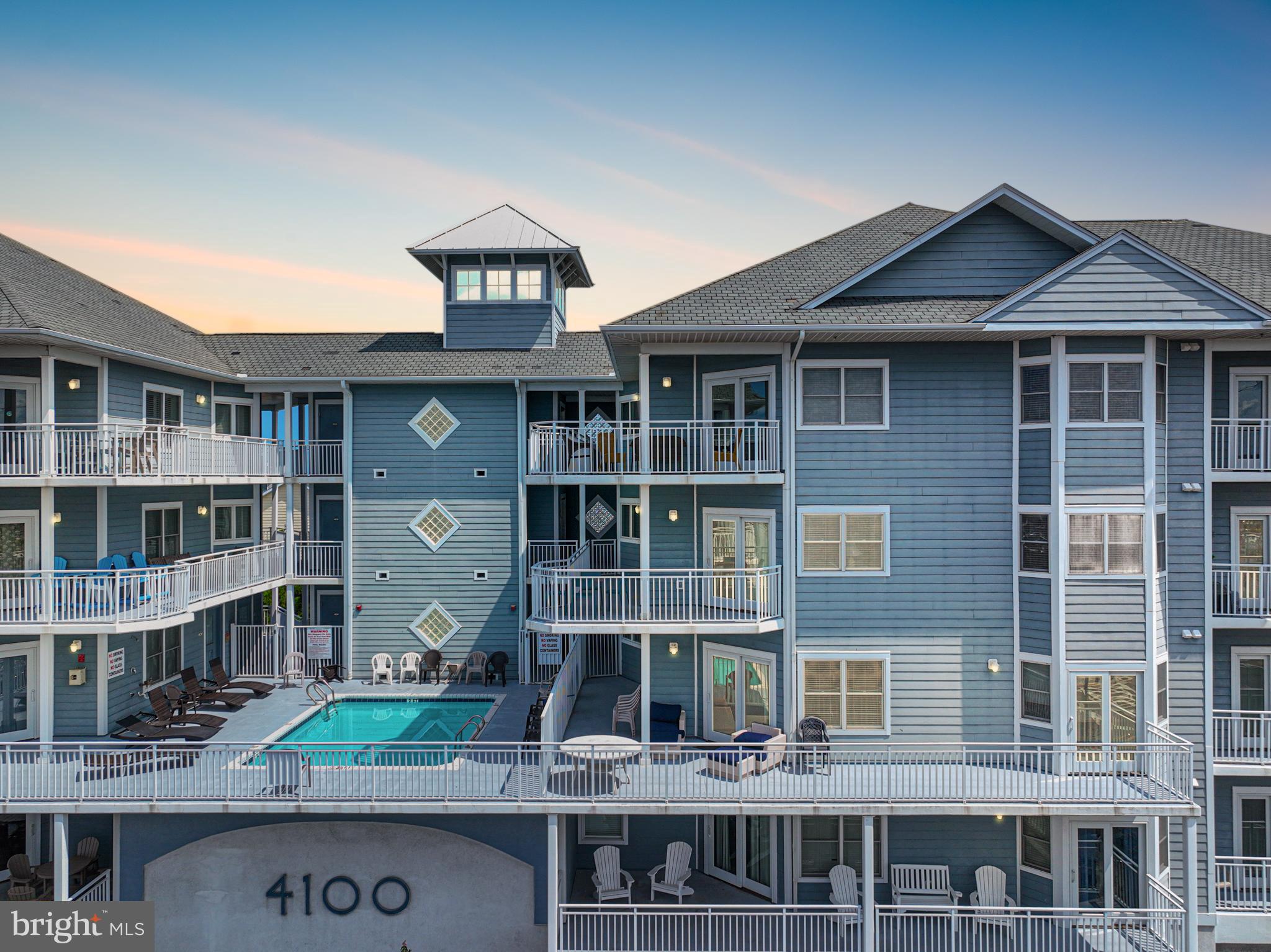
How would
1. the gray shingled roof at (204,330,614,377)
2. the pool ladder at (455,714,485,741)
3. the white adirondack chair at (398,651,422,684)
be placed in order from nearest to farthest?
the pool ladder at (455,714,485,741), the white adirondack chair at (398,651,422,684), the gray shingled roof at (204,330,614,377)

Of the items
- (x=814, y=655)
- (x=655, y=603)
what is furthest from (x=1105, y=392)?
(x=655, y=603)

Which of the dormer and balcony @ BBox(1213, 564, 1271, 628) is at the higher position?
the dormer

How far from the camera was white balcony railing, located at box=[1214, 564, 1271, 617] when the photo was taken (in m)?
13.9

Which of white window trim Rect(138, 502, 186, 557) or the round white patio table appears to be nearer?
the round white patio table

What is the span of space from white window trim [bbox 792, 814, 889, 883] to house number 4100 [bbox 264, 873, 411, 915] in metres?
6.87

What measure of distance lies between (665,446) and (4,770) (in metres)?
12.2

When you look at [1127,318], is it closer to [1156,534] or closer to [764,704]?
[1156,534]

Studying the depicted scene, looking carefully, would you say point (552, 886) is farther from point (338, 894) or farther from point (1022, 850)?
point (1022, 850)

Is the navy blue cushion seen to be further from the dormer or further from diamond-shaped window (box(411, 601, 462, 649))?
the dormer

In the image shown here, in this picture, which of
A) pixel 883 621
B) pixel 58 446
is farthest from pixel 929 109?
pixel 58 446

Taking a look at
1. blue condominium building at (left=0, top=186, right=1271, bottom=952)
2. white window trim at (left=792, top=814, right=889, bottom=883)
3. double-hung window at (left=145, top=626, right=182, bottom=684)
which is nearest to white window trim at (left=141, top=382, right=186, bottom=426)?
blue condominium building at (left=0, top=186, right=1271, bottom=952)

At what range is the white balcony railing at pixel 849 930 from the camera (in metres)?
11.8

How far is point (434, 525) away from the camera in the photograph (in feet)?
69.4

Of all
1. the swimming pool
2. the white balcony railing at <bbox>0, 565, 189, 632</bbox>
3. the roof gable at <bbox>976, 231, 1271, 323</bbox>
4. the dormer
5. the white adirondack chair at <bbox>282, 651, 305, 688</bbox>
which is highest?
the dormer
